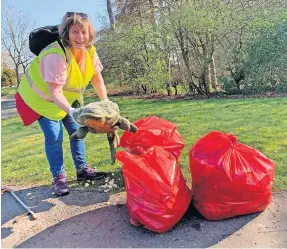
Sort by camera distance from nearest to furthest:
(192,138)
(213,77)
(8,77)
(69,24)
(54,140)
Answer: (69,24)
(54,140)
(192,138)
(213,77)
(8,77)

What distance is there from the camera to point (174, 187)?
2.31 m

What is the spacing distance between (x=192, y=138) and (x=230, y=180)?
2.36 metres

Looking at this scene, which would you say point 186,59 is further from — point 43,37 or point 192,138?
point 43,37

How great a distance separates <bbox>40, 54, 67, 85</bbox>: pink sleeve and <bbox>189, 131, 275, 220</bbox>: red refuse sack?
3.78 feet

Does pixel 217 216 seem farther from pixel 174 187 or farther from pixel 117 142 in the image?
pixel 117 142

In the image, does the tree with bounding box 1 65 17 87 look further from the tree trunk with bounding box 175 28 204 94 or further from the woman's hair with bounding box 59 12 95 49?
the woman's hair with bounding box 59 12 95 49

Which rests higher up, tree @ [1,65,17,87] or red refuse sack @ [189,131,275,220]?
tree @ [1,65,17,87]

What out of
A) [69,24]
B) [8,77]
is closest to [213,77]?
[69,24]

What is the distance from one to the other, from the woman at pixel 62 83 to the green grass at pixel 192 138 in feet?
1.60

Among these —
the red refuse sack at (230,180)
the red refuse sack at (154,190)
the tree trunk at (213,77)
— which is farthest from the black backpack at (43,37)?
the tree trunk at (213,77)

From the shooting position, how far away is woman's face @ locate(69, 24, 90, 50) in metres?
2.55

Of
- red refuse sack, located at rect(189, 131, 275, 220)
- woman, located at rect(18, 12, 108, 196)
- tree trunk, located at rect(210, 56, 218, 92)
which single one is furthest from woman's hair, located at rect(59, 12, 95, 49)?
Answer: tree trunk, located at rect(210, 56, 218, 92)

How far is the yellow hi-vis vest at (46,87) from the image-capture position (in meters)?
2.78

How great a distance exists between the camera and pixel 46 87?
9.15ft
